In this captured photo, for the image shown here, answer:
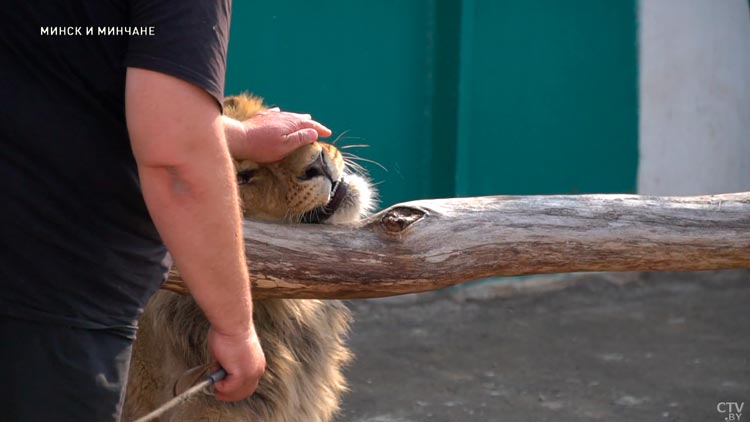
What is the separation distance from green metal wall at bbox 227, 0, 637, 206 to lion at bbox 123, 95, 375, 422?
2.84 metres

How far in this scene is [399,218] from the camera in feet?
9.43

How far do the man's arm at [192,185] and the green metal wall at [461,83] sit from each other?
410 cm

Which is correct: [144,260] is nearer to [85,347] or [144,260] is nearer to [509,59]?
[85,347]

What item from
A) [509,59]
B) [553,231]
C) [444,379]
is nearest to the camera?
[553,231]

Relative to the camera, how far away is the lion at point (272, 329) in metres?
2.96

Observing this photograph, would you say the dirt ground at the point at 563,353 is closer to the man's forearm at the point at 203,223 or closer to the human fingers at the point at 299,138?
the human fingers at the point at 299,138

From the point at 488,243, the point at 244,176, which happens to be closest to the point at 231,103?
the point at 244,176

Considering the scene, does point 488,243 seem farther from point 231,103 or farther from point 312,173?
point 231,103

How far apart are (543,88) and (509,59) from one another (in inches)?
12.5

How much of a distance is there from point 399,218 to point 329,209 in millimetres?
252

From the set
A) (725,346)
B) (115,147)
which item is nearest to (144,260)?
(115,147)

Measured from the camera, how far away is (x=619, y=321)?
6484mm
